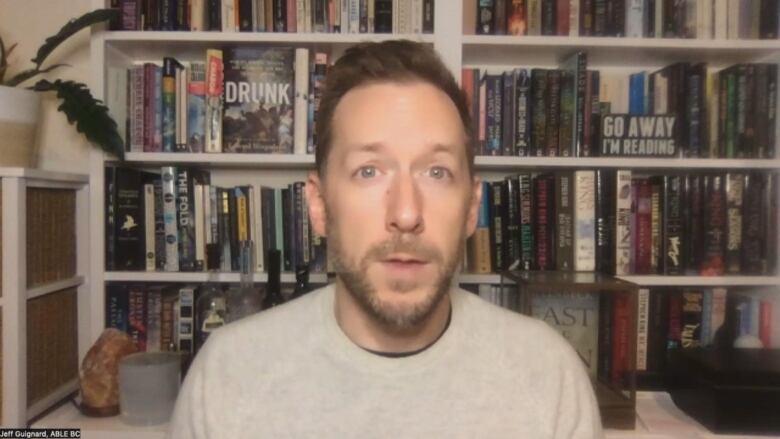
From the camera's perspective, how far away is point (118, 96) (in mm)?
1394

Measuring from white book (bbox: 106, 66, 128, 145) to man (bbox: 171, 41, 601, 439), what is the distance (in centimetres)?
69

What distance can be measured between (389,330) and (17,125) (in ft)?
3.06

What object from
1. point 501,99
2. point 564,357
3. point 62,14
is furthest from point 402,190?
point 62,14

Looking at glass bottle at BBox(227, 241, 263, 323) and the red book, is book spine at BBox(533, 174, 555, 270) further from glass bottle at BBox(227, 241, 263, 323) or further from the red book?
→ glass bottle at BBox(227, 241, 263, 323)

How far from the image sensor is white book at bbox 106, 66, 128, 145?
4.49ft

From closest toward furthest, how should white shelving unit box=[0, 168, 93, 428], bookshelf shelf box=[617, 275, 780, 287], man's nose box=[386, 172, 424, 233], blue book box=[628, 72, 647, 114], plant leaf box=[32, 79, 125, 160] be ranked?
1. man's nose box=[386, 172, 424, 233]
2. white shelving unit box=[0, 168, 93, 428]
3. plant leaf box=[32, 79, 125, 160]
4. bookshelf shelf box=[617, 275, 780, 287]
5. blue book box=[628, 72, 647, 114]

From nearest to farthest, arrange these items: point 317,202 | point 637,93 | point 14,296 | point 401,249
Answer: point 401,249 < point 317,202 < point 14,296 < point 637,93

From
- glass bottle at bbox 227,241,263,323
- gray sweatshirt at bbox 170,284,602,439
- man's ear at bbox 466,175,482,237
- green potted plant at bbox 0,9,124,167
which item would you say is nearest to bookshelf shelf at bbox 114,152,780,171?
green potted plant at bbox 0,9,124,167

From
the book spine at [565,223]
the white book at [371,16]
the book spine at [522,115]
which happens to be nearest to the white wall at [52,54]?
the white book at [371,16]

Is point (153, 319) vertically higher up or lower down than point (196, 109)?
lower down

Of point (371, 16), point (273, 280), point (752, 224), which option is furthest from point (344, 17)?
point (752, 224)

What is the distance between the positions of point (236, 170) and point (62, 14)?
23.6 inches

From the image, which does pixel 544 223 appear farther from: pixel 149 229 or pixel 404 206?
pixel 149 229

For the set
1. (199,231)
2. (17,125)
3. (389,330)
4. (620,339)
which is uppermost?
(17,125)
